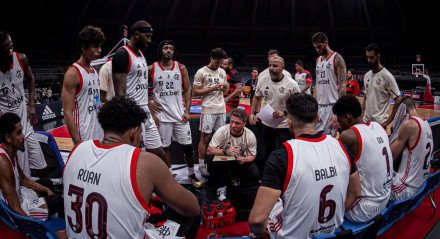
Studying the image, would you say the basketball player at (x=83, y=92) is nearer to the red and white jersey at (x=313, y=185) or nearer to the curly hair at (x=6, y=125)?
the curly hair at (x=6, y=125)

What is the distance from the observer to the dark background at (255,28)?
21125 millimetres

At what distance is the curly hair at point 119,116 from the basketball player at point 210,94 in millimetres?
3139

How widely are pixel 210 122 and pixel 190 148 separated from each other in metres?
0.59

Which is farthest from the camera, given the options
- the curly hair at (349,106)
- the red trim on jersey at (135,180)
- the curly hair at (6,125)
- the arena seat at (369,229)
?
the curly hair at (6,125)

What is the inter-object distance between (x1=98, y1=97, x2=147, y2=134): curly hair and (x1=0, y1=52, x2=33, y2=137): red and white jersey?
237 cm

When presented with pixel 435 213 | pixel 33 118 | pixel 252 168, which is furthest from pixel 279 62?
pixel 33 118

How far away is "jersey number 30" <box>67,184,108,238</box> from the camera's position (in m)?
1.70

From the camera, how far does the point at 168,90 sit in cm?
446

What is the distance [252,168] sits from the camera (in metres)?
4.34

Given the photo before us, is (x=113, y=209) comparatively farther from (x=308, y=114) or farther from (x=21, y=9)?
(x=21, y=9)

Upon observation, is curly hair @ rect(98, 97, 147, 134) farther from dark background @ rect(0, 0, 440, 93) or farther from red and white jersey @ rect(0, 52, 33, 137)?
dark background @ rect(0, 0, 440, 93)

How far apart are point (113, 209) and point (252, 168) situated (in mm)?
2827

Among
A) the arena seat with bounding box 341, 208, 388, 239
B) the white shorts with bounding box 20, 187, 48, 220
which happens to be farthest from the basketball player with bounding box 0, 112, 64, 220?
the arena seat with bounding box 341, 208, 388, 239

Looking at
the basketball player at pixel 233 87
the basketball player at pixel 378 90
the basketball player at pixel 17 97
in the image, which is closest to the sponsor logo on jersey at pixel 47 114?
the basketball player at pixel 233 87
